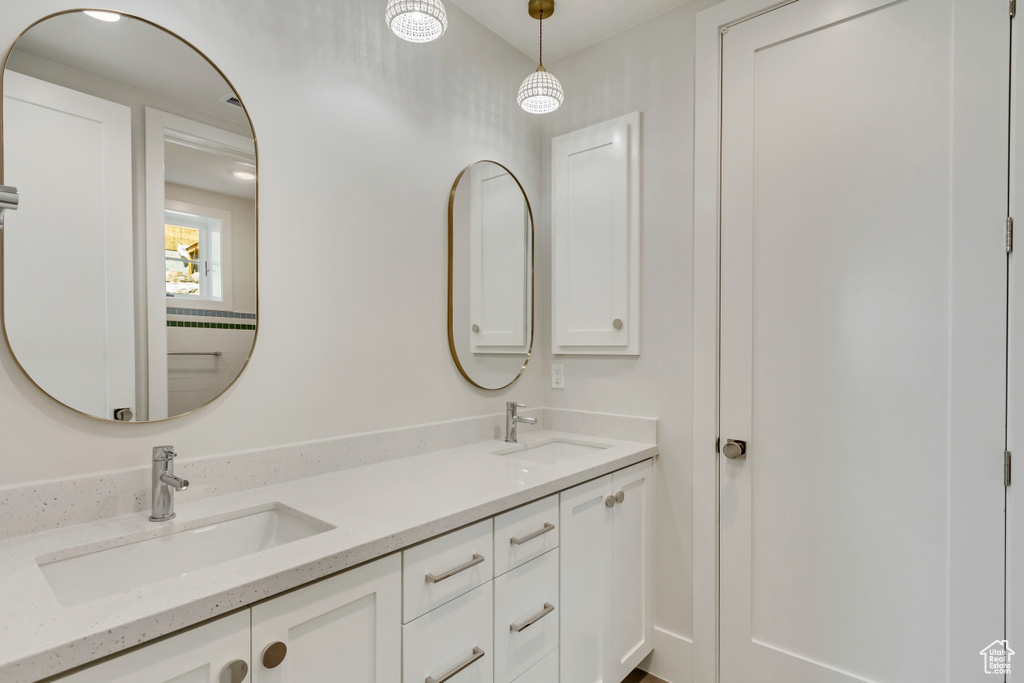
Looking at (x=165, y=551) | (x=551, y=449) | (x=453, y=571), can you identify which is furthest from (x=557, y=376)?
(x=165, y=551)

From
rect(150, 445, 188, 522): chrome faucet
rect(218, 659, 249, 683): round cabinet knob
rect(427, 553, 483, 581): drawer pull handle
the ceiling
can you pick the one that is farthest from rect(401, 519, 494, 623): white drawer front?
the ceiling

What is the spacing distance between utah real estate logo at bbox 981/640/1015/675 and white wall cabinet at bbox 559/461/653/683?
0.96 meters

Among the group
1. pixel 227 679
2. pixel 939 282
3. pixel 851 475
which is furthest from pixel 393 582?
pixel 939 282

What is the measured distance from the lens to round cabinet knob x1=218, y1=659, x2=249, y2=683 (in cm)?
82

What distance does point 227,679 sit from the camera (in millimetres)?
818

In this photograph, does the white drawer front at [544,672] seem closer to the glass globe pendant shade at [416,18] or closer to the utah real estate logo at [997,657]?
the utah real estate logo at [997,657]

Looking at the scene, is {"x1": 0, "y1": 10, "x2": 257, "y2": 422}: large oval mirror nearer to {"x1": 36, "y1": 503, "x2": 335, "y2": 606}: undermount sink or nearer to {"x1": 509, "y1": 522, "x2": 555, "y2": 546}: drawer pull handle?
{"x1": 36, "y1": 503, "x2": 335, "y2": 606}: undermount sink

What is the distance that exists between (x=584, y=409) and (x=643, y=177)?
1.01 meters

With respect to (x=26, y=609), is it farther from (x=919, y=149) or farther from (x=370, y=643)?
(x=919, y=149)

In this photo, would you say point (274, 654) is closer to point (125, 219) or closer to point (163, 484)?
point (163, 484)

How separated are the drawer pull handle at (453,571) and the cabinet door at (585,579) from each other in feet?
1.18

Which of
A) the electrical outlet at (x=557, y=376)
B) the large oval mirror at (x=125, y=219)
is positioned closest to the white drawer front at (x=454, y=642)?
the large oval mirror at (x=125, y=219)

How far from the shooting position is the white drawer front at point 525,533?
4.31 ft

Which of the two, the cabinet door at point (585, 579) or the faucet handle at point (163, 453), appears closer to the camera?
the faucet handle at point (163, 453)
